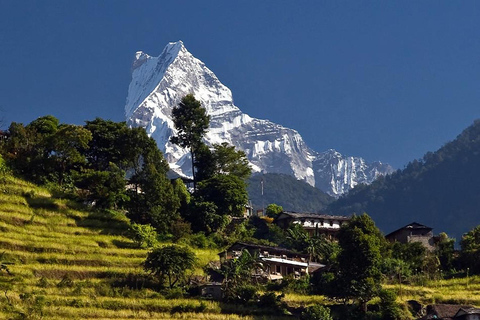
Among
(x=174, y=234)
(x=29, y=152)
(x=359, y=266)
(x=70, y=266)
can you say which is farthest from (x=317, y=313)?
(x=29, y=152)

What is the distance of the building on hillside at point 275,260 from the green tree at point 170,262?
7.70 meters

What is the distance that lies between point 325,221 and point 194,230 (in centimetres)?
2975

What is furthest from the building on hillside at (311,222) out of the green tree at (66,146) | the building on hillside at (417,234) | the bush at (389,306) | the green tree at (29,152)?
the bush at (389,306)

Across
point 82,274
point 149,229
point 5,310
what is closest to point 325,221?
point 149,229

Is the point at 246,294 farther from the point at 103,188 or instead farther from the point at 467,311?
the point at 103,188

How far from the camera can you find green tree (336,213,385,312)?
58312 mm

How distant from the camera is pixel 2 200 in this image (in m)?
65.2

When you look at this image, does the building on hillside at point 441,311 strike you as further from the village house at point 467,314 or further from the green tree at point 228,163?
the green tree at point 228,163

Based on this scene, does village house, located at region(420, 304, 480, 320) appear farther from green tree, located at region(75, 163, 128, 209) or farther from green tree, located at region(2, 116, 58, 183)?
green tree, located at region(2, 116, 58, 183)

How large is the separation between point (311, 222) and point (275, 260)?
31778 millimetres

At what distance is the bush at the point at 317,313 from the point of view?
2159 inches

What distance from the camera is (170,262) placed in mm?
58000

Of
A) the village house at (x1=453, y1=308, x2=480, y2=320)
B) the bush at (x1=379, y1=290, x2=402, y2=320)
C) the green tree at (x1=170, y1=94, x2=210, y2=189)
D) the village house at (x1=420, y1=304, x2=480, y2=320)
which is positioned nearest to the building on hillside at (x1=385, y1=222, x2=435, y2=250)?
the green tree at (x1=170, y1=94, x2=210, y2=189)

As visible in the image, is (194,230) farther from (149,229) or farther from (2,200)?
(2,200)
